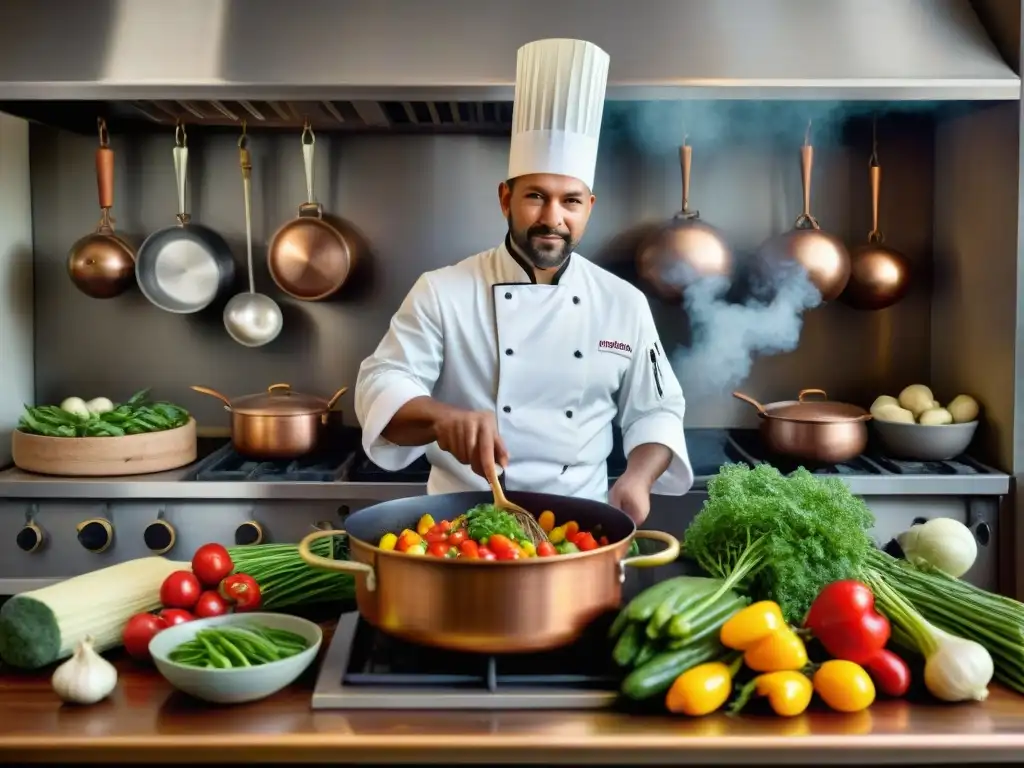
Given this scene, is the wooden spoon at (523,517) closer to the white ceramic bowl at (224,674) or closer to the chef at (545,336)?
the white ceramic bowl at (224,674)

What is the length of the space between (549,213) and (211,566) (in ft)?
3.35

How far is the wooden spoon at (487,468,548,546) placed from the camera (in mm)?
1340

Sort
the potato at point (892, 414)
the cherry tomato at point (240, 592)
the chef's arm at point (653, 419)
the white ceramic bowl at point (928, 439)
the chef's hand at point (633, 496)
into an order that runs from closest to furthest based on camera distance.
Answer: the cherry tomato at point (240, 592) < the chef's hand at point (633, 496) < the chef's arm at point (653, 419) < the white ceramic bowl at point (928, 439) < the potato at point (892, 414)

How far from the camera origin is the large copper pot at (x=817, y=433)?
248 cm

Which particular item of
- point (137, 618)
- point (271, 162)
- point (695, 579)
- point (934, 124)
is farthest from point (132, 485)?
point (934, 124)

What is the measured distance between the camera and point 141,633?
49.4 inches

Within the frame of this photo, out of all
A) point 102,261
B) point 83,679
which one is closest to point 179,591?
point 83,679

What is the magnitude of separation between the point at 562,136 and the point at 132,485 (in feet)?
4.17

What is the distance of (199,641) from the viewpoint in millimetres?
1192

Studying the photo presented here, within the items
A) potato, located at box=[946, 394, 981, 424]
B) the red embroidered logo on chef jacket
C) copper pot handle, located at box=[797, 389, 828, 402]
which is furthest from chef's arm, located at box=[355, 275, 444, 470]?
potato, located at box=[946, 394, 981, 424]

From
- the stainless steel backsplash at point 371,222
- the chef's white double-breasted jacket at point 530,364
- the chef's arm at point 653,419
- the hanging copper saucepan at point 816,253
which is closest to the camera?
the chef's arm at point 653,419

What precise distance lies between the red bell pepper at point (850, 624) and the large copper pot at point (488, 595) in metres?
0.18

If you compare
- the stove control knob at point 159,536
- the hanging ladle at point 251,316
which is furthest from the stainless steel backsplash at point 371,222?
the stove control knob at point 159,536

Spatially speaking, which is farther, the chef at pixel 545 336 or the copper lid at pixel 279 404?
the copper lid at pixel 279 404
